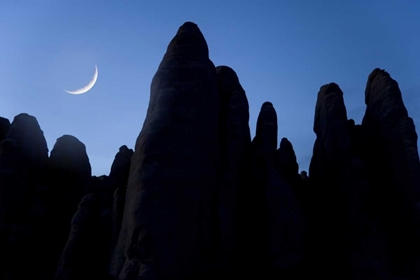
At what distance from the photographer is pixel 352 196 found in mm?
24344

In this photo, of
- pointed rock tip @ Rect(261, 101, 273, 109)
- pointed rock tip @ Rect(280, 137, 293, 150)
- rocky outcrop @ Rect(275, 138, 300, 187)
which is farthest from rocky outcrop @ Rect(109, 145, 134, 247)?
pointed rock tip @ Rect(280, 137, 293, 150)

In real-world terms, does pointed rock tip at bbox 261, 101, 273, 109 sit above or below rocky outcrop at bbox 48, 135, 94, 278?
above

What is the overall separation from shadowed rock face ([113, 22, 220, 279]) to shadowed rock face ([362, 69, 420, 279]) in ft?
29.4

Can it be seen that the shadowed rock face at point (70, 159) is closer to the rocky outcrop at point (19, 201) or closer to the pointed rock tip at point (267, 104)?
the rocky outcrop at point (19, 201)

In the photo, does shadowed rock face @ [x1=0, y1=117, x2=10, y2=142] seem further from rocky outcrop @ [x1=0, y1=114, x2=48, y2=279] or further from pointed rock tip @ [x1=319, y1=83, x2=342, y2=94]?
pointed rock tip @ [x1=319, y1=83, x2=342, y2=94]

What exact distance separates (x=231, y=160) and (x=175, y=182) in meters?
4.12

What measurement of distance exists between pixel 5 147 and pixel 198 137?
41.8 ft

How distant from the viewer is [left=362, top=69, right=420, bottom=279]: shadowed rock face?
23812 mm

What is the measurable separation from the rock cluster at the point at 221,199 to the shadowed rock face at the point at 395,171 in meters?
0.06

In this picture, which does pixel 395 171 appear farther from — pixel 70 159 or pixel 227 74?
pixel 70 159

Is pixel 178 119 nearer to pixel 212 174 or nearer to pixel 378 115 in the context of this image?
pixel 212 174

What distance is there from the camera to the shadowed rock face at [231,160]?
2138 cm

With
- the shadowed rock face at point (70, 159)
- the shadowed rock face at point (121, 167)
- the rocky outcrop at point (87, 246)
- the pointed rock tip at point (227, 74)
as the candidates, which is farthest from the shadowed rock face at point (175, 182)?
the shadowed rock face at point (70, 159)

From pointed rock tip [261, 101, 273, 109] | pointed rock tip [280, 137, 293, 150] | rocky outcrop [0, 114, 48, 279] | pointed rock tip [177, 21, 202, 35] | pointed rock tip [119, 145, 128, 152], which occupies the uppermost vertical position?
pointed rock tip [177, 21, 202, 35]
